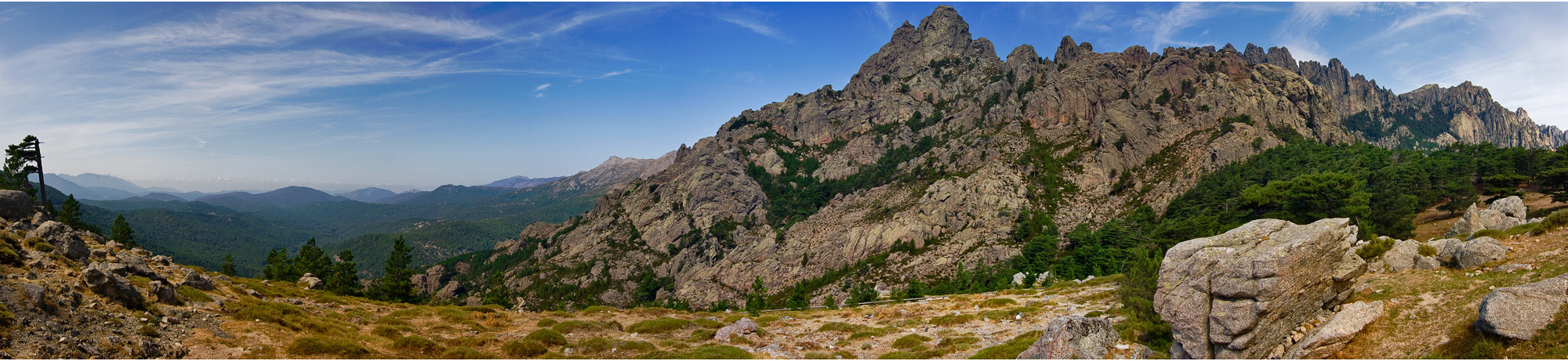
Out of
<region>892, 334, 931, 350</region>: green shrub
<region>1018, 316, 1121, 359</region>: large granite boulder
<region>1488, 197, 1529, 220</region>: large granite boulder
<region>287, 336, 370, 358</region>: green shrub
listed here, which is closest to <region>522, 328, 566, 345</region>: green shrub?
<region>287, 336, 370, 358</region>: green shrub

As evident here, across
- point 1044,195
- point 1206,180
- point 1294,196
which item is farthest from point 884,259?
point 1294,196

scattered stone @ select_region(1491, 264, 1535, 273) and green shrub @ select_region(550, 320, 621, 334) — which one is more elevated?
scattered stone @ select_region(1491, 264, 1535, 273)

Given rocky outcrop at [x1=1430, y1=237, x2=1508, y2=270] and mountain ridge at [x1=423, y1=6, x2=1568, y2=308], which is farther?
mountain ridge at [x1=423, y1=6, x2=1568, y2=308]

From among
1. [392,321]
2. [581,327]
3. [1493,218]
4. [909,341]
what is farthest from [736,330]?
[1493,218]

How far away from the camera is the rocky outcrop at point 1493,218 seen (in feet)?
112

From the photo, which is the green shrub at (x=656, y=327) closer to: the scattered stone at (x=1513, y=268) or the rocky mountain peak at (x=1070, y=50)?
the scattered stone at (x=1513, y=268)

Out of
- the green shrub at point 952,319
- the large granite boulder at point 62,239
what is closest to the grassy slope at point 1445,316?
the green shrub at point 952,319

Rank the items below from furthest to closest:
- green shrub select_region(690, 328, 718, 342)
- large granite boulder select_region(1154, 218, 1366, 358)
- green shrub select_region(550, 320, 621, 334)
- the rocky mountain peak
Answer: the rocky mountain peak
green shrub select_region(550, 320, 621, 334)
green shrub select_region(690, 328, 718, 342)
large granite boulder select_region(1154, 218, 1366, 358)

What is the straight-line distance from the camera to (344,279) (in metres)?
66.7

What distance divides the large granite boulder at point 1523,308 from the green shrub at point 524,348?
34.5 metres

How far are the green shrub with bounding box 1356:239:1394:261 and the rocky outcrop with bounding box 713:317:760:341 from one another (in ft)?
102

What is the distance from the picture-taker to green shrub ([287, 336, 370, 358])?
858 inches

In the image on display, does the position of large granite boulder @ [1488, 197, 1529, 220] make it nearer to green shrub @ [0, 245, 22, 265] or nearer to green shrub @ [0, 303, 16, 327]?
green shrub @ [0, 303, 16, 327]

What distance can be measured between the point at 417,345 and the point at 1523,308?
40.0 metres
